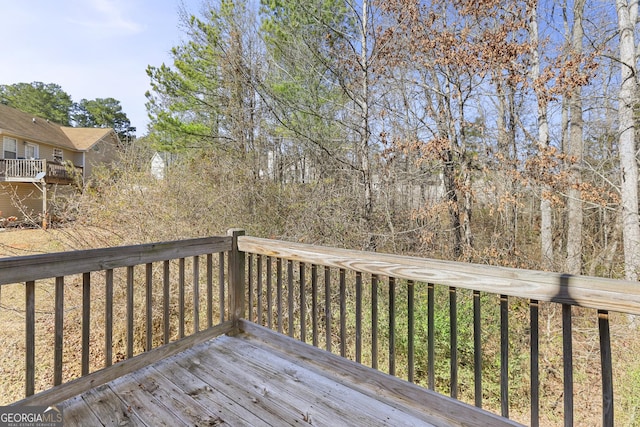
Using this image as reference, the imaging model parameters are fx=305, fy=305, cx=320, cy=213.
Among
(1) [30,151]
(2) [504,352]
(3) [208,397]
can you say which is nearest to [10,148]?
(1) [30,151]

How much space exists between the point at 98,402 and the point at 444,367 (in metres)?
3.23

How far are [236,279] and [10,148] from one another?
1678cm

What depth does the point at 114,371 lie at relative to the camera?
1.82 meters

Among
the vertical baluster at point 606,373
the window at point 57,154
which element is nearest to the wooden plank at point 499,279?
the vertical baluster at point 606,373

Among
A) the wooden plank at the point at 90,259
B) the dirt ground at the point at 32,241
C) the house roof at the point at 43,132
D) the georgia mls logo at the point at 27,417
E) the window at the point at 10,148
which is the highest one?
the house roof at the point at 43,132

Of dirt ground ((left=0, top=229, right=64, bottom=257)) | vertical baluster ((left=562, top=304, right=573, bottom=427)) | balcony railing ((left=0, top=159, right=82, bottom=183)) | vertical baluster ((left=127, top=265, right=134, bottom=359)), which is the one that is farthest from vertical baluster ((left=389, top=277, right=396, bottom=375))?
balcony railing ((left=0, top=159, right=82, bottom=183))

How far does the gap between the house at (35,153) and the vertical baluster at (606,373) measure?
Answer: 12966mm

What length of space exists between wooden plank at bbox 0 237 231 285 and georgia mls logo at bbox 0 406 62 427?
62 cm

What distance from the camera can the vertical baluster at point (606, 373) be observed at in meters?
1.12

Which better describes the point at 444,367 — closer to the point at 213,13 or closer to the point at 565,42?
the point at 565,42

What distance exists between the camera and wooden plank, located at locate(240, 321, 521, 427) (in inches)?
55.1

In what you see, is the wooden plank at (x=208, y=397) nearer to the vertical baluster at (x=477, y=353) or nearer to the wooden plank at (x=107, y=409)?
the wooden plank at (x=107, y=409)

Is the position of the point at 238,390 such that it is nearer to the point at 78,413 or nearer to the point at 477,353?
the point at 78,413

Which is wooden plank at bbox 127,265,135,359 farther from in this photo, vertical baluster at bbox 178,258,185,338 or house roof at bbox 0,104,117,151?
house roof at bbox 0,104,117,151
